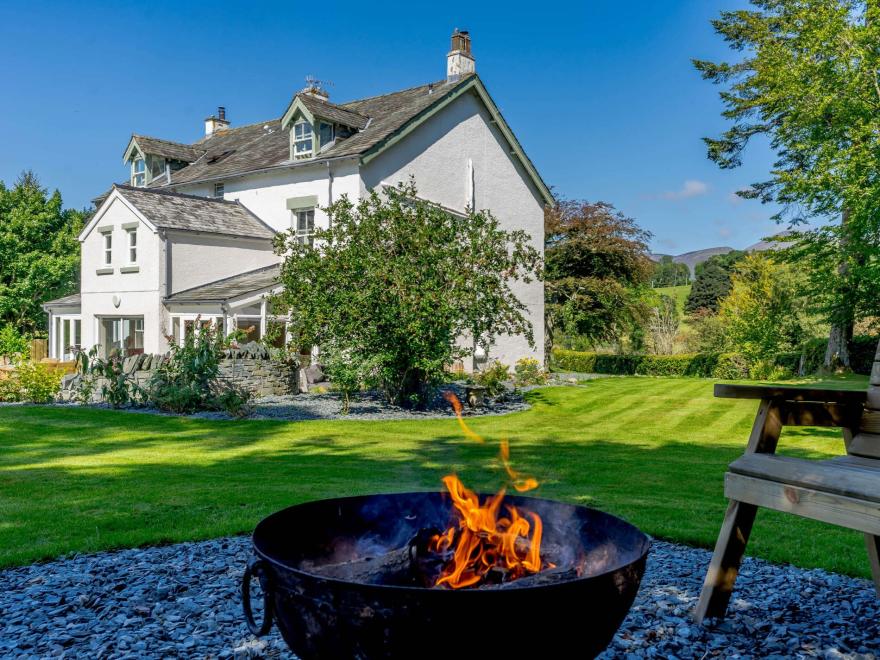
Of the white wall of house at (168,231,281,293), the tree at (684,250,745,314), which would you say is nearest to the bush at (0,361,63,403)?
the white wall of house at (168,231,281,293)

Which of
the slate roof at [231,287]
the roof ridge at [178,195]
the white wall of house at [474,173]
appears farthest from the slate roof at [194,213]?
the white wall of house at [474,173]

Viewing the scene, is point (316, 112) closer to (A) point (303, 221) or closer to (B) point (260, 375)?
(A) point (303, 221)

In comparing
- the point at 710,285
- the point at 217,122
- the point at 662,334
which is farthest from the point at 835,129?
the point at 710,285

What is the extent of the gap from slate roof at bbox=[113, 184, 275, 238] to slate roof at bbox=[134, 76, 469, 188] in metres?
1.38

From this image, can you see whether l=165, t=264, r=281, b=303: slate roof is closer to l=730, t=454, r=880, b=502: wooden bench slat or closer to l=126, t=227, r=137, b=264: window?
l=126, t=227, r=137, b=264: window

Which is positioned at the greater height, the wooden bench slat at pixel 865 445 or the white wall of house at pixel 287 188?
the white wall of house at pixel 287 188

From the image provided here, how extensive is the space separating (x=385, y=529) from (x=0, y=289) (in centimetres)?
3342

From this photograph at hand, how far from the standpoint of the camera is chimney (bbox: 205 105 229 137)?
29.9 m

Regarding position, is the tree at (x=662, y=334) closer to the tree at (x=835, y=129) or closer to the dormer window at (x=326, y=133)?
the tree at (x=835, y=129)

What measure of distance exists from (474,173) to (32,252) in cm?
2213

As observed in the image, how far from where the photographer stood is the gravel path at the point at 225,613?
3.30 metres

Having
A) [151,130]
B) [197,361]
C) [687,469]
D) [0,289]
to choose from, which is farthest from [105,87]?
[0,289]

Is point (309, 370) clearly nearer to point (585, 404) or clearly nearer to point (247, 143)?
point (585, 404)

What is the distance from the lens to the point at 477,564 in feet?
9.66
